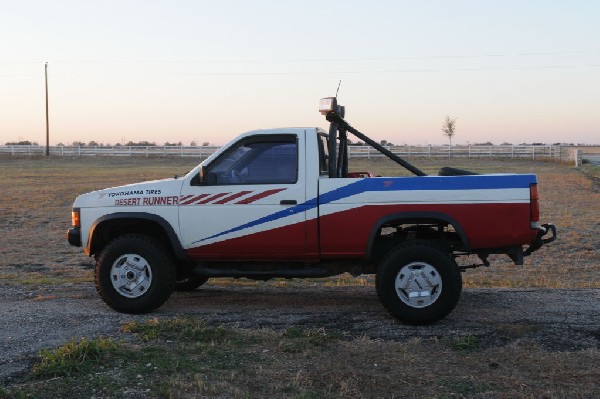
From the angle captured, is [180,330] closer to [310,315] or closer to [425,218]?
[310,315]

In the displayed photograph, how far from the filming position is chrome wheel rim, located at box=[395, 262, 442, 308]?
7.18 metres

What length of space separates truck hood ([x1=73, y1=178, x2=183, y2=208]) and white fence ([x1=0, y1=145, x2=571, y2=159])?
46.3m

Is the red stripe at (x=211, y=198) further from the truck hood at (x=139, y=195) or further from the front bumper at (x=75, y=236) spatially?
the front bumper at (x=75, y=236)

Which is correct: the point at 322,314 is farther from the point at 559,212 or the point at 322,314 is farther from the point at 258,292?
the point at 559,212

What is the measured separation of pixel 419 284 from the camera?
7230mm

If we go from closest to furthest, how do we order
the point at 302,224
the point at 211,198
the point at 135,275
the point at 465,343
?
the point at 465,343 < the point at 302,224 < the point at 211,198 < the point at 135,275

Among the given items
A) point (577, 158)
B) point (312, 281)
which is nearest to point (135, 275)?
point (312, 281)

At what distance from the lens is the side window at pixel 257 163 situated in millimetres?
7664

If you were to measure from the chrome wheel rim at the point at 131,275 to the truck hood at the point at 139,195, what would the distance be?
584 millimetres

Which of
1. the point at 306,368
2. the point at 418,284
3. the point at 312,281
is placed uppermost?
the point at 418,284

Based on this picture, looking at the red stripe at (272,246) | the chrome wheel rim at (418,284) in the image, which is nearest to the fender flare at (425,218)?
the chrome wheel rim at (418,284)

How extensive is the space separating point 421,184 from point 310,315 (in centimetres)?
174

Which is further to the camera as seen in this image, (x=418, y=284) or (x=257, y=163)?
(x=257, y=163)

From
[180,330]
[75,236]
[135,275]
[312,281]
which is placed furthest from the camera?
[312,281]
